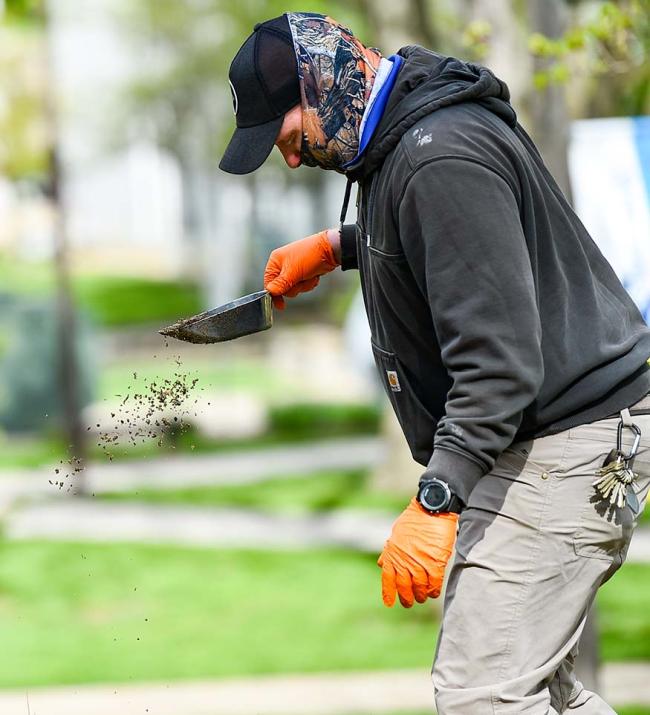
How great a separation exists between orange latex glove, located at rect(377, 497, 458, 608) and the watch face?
0.03 metres

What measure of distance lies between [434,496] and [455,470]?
70 millimetres

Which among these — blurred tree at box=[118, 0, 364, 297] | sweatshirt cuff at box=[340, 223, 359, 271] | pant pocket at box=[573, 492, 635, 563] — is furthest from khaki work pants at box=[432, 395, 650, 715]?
blurred tree at box=[118, 0, 364, 297]

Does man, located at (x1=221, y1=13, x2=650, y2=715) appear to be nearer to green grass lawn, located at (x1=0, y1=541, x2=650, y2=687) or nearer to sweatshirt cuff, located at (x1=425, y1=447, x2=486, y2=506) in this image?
sweatshirt cuff, located at (x1=425, y1=447, x2=486, y2=506)

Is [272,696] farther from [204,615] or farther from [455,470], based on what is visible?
[455,470]

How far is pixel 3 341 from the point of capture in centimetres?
1227

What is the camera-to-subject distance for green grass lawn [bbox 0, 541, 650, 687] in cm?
596

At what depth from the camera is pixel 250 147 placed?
283 cm

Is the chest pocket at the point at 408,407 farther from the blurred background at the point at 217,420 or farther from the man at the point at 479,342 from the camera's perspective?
the blurred background at the point at 217,420

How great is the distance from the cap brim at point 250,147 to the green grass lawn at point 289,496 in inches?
262

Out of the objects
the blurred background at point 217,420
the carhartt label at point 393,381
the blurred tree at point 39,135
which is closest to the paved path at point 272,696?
the blurred background at point 217,420

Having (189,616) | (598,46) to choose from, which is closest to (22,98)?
(189,616)

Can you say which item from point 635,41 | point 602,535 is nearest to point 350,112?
point 602,535

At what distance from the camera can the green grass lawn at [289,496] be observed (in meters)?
9.73

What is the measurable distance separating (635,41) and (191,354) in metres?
14.5
